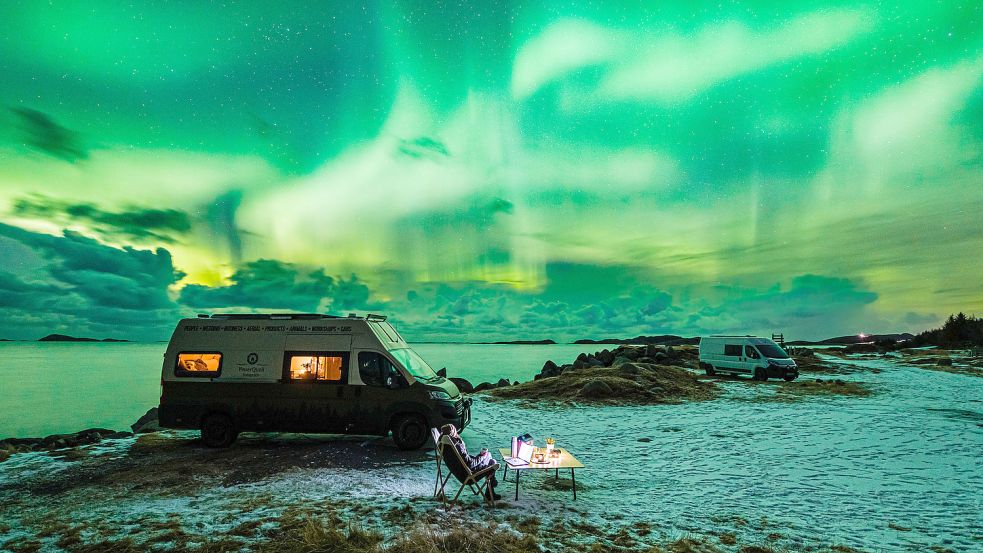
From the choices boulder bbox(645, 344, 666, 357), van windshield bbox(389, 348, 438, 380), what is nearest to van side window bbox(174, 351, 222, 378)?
van windshield bbox(389, 348, 438, 380)

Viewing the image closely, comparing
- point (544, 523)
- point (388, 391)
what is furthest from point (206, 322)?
point (544, 523)

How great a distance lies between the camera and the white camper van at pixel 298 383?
11.9m

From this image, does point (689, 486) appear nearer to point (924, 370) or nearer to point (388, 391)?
point (388, 391)

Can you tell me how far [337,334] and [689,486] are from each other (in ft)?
28.2

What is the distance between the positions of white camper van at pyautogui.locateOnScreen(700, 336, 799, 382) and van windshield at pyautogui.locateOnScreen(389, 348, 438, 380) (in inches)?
907

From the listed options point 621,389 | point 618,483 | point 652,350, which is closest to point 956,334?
point 652,350

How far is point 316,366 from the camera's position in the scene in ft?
40.2

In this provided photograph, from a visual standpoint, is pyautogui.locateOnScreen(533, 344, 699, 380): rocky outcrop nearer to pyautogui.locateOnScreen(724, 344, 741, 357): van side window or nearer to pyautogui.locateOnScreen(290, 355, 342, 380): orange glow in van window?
pyautogui.locateOnScreen(724, 344, 741, 357): van side window

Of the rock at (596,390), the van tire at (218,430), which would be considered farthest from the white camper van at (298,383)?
the rock at (596,390)

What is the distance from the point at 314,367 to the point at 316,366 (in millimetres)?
56

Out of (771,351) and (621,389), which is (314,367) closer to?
(621,389)

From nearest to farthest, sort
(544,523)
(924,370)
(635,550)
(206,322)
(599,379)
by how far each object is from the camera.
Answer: (635,550), (544,523), (206,322), (599,379), (924,370)

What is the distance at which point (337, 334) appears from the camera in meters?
12.4

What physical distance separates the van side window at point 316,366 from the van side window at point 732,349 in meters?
26.3
